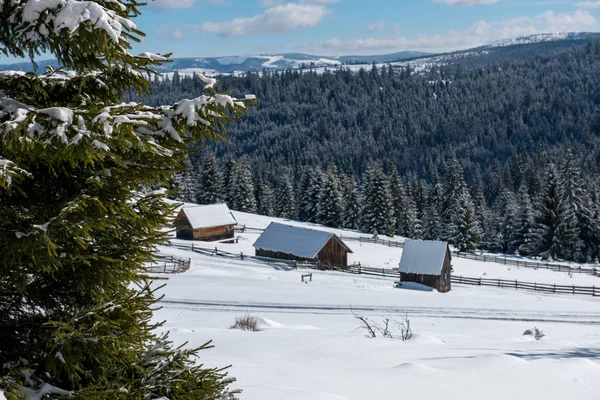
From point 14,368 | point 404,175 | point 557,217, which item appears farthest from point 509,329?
point 404,175

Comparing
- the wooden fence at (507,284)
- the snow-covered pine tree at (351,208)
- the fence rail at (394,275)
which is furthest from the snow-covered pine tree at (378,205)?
the wooden fence at (507,284)

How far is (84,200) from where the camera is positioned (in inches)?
156

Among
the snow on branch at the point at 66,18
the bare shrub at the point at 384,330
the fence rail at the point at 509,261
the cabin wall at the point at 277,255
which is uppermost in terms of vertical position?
the snow on branch at the point at 66,18

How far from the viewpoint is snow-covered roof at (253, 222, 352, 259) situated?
44906mm

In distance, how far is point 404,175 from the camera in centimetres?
19775

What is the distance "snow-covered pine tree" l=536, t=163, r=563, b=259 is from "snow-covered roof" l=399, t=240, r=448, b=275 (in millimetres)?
29667

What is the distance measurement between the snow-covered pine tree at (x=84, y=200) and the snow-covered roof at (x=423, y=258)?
35.2 m

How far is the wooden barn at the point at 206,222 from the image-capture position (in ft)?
183

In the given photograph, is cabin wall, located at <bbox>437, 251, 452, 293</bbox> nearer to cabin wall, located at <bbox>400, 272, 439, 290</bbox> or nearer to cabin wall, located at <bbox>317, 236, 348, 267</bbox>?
cabin wall, located at <bbox>400, 272, 439, 290</bbox>

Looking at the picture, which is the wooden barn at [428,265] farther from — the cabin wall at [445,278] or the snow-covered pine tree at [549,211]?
the snow-covered pine tree at [549,211]

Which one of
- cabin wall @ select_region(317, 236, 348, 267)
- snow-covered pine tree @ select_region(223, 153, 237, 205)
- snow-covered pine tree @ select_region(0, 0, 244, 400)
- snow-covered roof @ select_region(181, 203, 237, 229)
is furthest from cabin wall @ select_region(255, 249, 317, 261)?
snow-covered pine tree @ select_region(0, 0, 244, 400)

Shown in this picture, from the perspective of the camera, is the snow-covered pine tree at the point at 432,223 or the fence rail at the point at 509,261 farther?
the snow-covered pine tree at the point at 432,223

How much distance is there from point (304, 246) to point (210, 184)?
128 ft

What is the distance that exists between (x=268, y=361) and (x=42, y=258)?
19.4 ft
